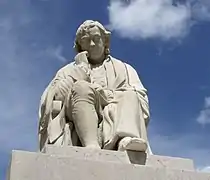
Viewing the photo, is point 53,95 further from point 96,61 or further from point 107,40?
point 107,40

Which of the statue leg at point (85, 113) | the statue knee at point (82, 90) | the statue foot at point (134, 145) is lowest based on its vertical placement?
the statue foot at point (134, 145)

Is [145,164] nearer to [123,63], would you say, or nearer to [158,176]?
[158,176]

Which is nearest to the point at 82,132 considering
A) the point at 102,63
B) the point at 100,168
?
the point at 100,168

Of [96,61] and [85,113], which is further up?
[96,61]

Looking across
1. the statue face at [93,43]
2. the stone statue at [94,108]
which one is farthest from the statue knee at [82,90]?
the statue face at [93,43]

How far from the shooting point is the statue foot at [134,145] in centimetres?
519

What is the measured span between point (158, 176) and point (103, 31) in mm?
2692

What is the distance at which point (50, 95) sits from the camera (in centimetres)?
606

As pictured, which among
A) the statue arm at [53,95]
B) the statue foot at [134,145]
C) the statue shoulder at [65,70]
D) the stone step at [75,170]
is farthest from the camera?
the statue shoulder at [65,70]

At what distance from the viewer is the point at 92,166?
15.9 feet

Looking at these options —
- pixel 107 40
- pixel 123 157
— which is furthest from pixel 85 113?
pixel 107 40

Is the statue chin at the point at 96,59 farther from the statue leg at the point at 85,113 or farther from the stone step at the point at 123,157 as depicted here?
the stone step at the point at 123,157

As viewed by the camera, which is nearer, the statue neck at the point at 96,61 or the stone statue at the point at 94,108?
the stone statue at the point at 94,108

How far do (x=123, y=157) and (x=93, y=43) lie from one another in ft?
7.16
